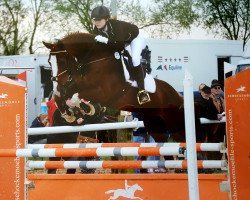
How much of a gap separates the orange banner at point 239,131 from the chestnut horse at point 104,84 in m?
0.42

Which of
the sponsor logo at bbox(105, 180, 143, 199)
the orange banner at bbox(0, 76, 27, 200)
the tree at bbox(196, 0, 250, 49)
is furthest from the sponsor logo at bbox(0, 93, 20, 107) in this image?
the tree at bbox(196, 0, 250, 49)

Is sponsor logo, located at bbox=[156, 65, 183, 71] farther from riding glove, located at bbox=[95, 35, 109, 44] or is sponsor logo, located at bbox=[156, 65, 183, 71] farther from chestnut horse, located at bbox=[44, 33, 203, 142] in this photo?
riding glove, located at bbox=[95, 35, 109, 44]

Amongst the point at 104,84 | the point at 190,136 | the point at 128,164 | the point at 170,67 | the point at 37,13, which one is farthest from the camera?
the point at 37,13

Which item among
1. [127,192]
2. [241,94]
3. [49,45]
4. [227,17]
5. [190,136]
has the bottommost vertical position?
[127,192]

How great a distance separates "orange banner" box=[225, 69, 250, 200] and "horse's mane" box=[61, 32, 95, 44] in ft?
3.08

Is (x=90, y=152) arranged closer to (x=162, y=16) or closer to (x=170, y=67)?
(x=170, y=67)

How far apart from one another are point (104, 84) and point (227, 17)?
0.83 metres

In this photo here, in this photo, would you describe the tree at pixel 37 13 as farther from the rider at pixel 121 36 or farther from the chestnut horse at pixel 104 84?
the rider at pixel 121 36

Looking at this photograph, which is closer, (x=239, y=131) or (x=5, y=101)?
(x=239, y=131)

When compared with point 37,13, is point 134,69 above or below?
below

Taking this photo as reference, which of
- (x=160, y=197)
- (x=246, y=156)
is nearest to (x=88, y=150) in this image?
(x=160, y=197)

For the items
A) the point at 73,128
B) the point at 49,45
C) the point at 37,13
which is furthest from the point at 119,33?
the point at 73,128

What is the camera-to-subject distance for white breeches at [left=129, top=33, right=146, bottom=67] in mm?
3672

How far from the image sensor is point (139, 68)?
370cm
